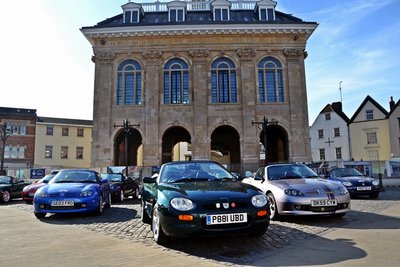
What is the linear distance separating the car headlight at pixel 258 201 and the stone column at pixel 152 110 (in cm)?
2347

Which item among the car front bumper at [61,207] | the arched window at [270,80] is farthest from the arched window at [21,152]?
the car front bumper at [61,207]

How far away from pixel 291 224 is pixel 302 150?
22.7m

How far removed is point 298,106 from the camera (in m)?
29.5

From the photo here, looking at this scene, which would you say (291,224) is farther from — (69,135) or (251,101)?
(69,135)

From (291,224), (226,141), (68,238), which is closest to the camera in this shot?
(68,238)

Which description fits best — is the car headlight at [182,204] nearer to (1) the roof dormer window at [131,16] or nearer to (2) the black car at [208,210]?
(2) the black car at [208,210]

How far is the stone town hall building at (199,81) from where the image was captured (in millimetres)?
29188

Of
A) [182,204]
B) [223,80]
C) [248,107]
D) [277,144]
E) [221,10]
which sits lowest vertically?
[182,204]

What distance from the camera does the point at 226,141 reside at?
116 feet

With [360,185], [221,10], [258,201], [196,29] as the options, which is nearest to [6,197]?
[258,201]

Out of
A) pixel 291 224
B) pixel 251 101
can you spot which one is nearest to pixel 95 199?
pixel 291 224

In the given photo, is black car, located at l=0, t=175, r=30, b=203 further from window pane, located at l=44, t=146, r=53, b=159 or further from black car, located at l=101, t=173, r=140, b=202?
window pane, located at l=44, t=146, r=53, b=159

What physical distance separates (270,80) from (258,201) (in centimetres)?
2654

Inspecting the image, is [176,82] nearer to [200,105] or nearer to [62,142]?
→ [200,105]
